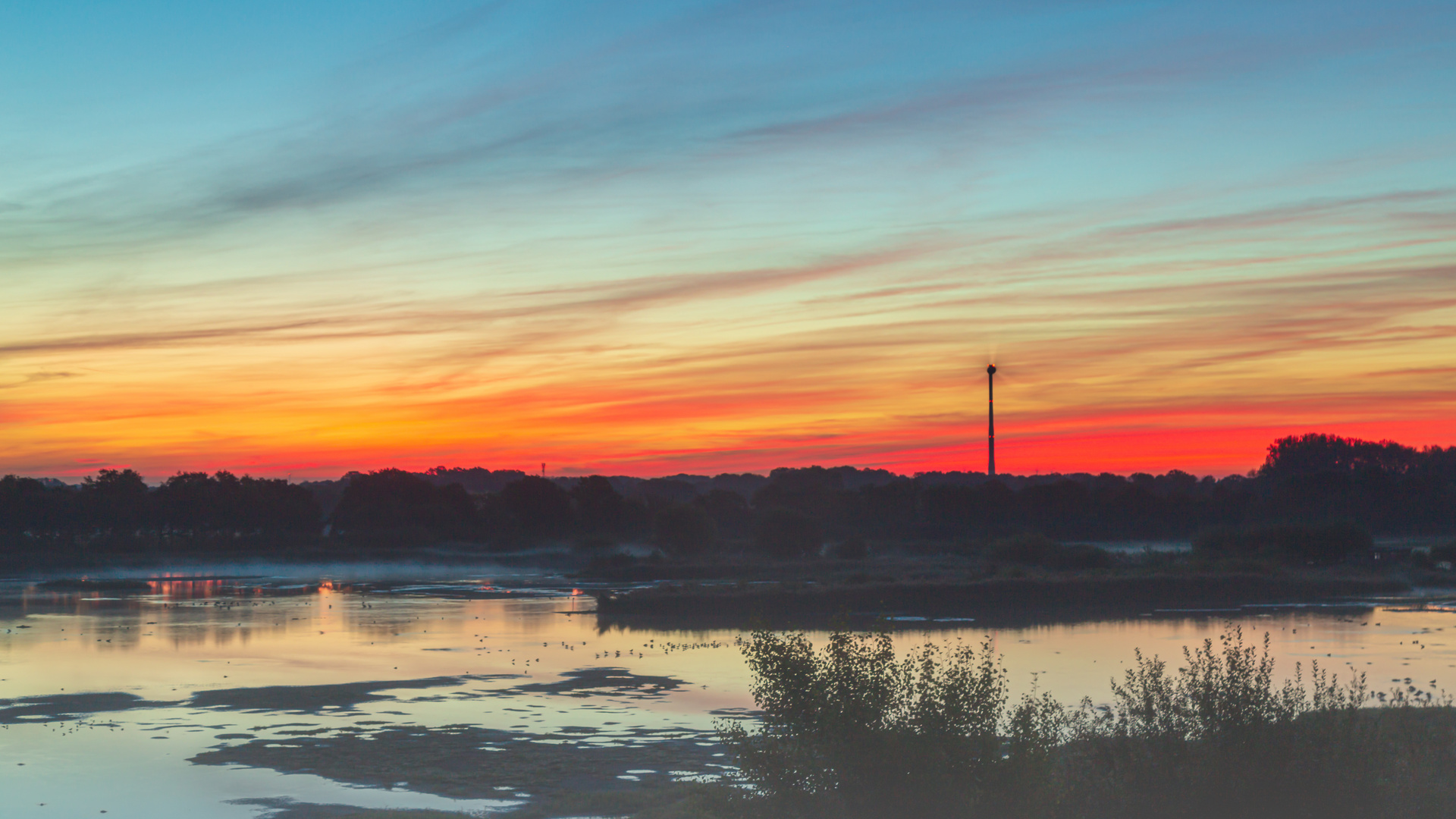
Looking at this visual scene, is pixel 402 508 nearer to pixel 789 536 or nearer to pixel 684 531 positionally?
pixel 684 531

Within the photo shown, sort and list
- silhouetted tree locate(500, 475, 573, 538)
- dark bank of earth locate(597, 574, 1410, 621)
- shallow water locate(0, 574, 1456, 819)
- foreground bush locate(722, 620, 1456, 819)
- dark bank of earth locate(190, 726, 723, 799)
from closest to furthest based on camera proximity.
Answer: foreground bush locate(722, 620, 1456, 819)
dark bank of earth locate(190, 726, 723, 799)
shallow water locate(0, 574, 1456, 819)
dark bank of earth locate(597, 574, 1410, 621)
silhouetted tree locate(500, 475, 573, 538)

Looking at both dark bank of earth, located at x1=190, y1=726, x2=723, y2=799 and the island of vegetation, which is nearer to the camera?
dark bank of earth, located at x1=190, y1=726, x2=723, y2=799

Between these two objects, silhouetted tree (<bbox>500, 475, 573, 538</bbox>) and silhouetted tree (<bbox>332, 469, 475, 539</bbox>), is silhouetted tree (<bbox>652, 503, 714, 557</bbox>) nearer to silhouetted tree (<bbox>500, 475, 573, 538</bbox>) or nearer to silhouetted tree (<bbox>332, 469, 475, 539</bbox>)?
silhouetted tree (<bbox>500, 475, 573, 538</bbox>)

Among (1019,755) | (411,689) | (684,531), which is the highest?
(684,531)

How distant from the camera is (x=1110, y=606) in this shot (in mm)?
56031

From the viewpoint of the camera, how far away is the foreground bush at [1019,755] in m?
11.7

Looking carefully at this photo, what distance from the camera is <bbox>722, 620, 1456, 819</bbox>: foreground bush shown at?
38.3 feet

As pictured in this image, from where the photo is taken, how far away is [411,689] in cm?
2794

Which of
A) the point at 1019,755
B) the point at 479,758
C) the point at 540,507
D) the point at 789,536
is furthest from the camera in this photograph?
the point at 540,507

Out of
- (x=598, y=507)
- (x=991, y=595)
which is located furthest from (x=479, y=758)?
(x=598, y=507)

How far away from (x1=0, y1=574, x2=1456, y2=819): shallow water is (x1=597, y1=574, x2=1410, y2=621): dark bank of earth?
3905 mm

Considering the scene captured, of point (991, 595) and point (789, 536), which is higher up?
point (789, 536)

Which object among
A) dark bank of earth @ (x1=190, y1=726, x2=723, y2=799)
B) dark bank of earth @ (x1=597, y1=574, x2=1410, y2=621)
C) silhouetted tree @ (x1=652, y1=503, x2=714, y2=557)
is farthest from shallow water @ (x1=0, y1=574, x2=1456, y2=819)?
silhouetted tree @ (x1=652, y1=503, x2=714, y2=557)

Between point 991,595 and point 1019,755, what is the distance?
46427 millimetres
